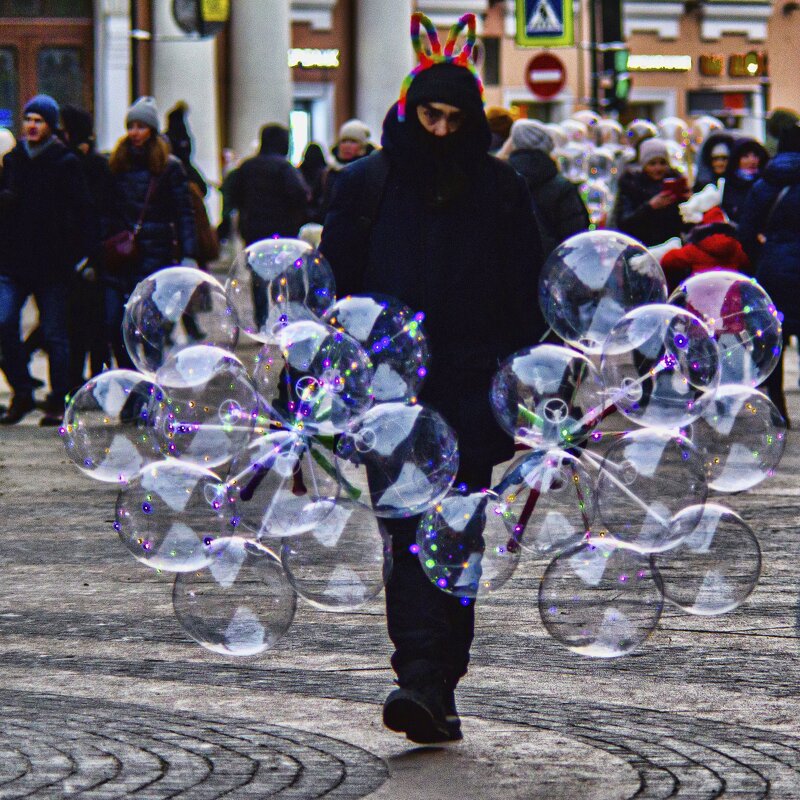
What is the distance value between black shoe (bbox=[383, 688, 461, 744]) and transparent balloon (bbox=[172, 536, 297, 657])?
46 centimetres

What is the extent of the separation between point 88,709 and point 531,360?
144cm

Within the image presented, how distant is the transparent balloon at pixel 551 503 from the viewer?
5473mm

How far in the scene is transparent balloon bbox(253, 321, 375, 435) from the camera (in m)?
5.32

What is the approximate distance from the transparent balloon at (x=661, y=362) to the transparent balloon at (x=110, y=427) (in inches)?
61.3

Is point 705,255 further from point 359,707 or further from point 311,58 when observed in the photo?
point 311,58

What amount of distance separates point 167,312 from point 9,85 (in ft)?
79.6

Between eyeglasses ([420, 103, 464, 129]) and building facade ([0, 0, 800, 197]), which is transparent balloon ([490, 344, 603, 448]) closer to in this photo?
eyeglasses ([420, 103, 464, 129])

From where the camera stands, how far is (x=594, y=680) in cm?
605

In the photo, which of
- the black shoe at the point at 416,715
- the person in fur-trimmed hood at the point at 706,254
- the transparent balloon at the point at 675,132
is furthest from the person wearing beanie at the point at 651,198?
the transparent balloon at the point at 675,132

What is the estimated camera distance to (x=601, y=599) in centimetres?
548

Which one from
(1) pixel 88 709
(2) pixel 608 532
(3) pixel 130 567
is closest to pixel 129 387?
(3) pixel 130 567

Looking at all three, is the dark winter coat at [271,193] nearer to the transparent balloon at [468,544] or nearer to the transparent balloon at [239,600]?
the transparent balloon at [239,600]

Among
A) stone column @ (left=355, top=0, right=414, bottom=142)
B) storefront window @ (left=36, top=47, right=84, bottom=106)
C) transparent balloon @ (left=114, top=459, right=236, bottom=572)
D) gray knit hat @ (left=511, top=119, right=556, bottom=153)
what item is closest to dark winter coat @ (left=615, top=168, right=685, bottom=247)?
gray knit hat @ (left=511, top=119, right=556, bottom=153)

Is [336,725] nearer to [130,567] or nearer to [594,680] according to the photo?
[594,680]
